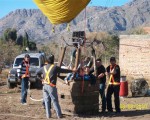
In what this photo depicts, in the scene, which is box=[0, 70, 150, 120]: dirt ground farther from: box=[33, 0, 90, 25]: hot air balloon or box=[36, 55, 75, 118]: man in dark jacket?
box=[33, 0, 90, 25]: hot air balloon

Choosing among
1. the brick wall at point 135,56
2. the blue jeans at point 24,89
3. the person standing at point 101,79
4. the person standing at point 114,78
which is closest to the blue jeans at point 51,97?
the person standing at point 101,79

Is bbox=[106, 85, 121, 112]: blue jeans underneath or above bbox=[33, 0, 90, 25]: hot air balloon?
underneath

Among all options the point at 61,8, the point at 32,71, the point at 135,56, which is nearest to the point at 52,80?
the point at 61,8

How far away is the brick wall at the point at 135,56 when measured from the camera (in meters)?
28.8

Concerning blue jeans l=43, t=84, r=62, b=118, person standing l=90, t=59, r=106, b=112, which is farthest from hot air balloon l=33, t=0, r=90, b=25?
blue jeans l=43, t=84, r=62, b=118

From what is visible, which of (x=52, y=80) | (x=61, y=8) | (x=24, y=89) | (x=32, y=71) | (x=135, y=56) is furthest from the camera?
(x=135, y=56)

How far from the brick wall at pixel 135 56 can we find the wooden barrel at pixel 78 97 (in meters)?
15.0

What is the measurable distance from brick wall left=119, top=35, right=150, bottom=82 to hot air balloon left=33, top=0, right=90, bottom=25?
49.3ft

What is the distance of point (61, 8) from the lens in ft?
Answer: 45.5

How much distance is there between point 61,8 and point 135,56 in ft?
52.7

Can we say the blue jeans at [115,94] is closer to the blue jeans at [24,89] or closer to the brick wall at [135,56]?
the blue jeans at [24,89]

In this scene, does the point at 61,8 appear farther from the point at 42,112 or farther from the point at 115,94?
the point at 42,112

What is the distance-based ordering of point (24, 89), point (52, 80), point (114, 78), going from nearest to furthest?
point (52, 80) < point (114, 78) < point (24, 89)

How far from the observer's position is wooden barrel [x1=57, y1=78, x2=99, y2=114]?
13.8m
